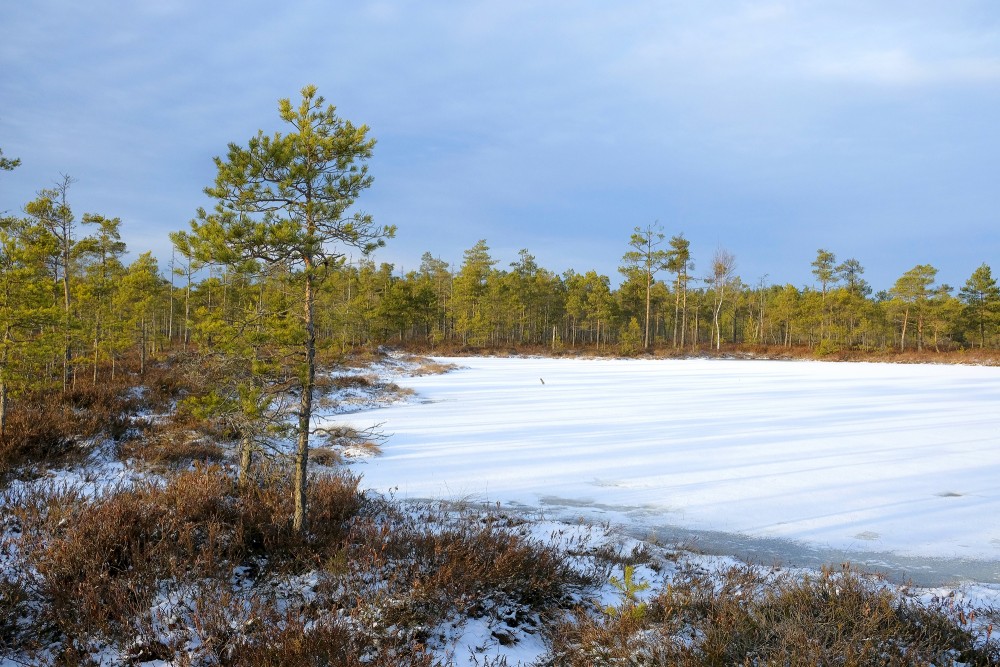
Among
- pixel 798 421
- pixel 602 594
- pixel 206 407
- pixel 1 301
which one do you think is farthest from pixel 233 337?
pixel 798 421

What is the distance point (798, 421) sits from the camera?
13.0 metres

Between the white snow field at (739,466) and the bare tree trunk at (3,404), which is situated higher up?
the bare tree trunk at (3,404)

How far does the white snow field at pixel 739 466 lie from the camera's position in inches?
237

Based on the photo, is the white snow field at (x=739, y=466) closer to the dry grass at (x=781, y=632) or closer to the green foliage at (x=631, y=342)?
the dry grass at (x=781, y=632)

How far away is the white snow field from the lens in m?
6.02

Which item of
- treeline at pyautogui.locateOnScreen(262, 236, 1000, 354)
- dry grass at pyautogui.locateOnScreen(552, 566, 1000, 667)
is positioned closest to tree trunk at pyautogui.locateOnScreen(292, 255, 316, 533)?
dry grass at pyautogui.locateOnScreen(552, 566, 1000, 667)

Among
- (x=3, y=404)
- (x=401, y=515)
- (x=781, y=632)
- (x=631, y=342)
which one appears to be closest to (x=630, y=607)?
(x=781, y=632)

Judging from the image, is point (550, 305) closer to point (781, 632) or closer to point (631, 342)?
point (631, 342)

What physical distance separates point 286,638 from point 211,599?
713 millimetres

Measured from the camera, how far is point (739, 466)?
884 cm

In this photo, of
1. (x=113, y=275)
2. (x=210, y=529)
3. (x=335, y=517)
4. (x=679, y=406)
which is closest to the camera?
(x=210, y=529)

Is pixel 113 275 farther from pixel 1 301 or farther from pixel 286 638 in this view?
pixel 286 638

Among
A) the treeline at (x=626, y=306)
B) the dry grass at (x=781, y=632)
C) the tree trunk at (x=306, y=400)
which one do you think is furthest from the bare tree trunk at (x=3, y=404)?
the treeline at (x=626, y=306)

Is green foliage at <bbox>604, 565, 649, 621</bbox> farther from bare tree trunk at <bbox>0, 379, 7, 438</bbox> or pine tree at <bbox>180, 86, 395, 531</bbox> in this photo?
bare tree trunk at <bbox>0, 379, 7, 438</bbox>
